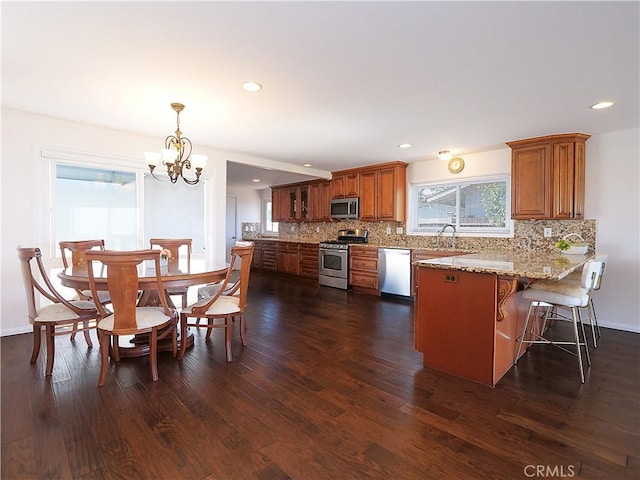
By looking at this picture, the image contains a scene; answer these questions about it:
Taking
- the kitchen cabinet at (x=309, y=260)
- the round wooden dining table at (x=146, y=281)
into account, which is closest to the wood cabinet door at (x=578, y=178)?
the round wooden dining table at (x=146, y=281)

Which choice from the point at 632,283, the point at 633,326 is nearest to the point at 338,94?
the point at 632,283

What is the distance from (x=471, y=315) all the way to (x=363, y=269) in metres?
3.24

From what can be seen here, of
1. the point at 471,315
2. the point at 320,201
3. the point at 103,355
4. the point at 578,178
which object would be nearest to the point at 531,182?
the point at 578,178

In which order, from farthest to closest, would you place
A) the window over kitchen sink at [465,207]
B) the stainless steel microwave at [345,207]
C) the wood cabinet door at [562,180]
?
the stainless steel microwave at [345,207] < the window over kitchen sink at [465,207] < the wood cabinet door at [562,180]

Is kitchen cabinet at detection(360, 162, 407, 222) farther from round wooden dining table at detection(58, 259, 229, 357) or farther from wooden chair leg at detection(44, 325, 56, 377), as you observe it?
wooden chair leg at detection(44, 325, 56, 377)

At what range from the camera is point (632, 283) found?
3.66m

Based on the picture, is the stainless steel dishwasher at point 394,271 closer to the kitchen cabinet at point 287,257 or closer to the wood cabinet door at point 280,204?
the kitchen cabinet at point 287,257

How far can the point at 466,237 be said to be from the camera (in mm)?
4926

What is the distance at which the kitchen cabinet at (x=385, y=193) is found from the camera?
5477 millimetres

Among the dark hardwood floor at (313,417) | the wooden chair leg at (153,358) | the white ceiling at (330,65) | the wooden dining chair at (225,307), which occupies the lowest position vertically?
the dark hardwood floor at (313,417)

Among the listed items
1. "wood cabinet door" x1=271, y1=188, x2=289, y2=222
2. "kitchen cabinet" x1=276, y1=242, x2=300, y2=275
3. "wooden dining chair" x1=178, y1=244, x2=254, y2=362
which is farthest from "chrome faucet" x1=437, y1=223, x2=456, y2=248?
"wood cabinet door" x1=271, y1=188, x2=289, y2=222

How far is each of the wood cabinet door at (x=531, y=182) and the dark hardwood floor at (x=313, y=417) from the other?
171 centimetres

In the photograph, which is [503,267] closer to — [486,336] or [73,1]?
[486,336]

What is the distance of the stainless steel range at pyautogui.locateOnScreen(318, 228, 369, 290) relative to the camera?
588 centimetres
